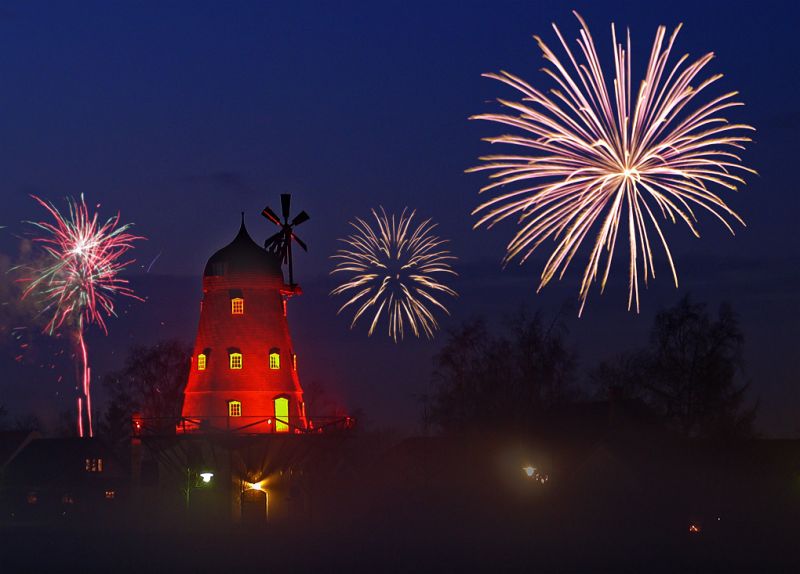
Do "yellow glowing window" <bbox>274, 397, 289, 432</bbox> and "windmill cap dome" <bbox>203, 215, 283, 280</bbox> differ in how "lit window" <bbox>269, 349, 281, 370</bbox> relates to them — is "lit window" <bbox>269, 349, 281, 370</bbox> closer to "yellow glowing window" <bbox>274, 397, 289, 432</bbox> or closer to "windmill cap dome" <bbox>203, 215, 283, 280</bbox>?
"yellow glowing window" <bbox>274, 397, 289, 432</bbox>

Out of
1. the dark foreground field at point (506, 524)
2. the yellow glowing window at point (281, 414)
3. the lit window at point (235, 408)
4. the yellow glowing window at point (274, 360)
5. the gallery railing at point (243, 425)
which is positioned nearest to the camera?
the dark foreground field at point (506, 524)

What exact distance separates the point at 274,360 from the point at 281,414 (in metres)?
2.48

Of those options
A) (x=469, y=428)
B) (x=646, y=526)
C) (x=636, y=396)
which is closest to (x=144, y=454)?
(x=469, y=428)

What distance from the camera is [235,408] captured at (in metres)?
55.7

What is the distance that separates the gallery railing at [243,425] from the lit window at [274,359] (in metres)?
2.38

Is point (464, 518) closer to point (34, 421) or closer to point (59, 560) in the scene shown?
point (59, 560)

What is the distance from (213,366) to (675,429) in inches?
996

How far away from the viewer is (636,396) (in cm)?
6725

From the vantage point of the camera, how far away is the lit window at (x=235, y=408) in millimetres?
55594

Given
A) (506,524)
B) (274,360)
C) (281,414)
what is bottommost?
(506,524)

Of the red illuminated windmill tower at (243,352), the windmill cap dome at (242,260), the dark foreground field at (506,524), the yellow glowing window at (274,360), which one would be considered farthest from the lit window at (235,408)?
the windmill cap dome at (242,260)

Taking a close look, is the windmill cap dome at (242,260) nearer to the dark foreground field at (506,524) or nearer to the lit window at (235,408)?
the lit window at (235,408)

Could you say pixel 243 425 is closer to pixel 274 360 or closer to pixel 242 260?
pixel 274 360

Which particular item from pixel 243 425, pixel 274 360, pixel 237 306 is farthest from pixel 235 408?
pixel 237 306
